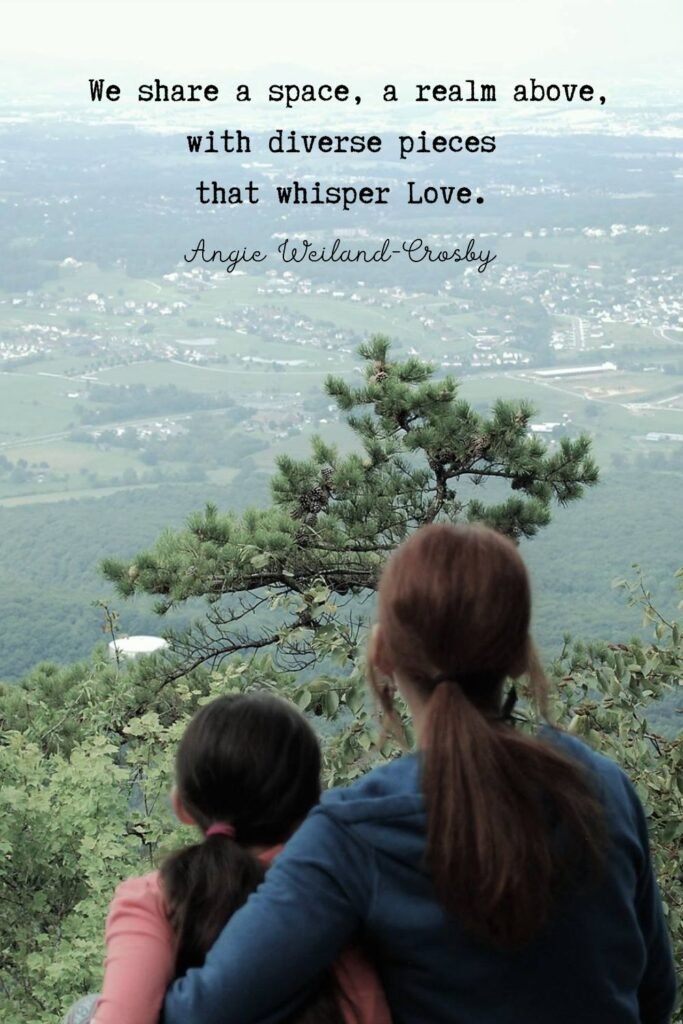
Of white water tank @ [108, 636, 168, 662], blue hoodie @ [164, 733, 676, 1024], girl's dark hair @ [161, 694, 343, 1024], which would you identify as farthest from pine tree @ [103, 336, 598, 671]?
blue hoodie @ [164, 733, 676, 1024]

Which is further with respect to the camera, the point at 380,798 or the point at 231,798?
the point at 231,798

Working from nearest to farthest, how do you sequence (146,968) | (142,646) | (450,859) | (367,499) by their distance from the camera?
(450,859) < (146,968) < (367,499) < (142,646)

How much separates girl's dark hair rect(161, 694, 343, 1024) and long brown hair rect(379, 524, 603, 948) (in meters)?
0.16

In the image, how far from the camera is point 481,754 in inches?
36.8

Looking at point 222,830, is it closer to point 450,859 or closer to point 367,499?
point 450,859

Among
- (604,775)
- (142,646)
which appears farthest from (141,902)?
(142,646)

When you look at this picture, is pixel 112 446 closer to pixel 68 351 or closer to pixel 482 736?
pixel 68 351

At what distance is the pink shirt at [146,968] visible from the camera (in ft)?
3.24

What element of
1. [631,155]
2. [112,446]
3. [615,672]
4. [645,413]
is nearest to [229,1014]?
[615,672]

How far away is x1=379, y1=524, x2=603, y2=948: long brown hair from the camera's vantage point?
93 centimetres

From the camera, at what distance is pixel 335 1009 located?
0.98m

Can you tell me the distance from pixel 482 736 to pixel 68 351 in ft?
159

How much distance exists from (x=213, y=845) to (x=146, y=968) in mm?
111

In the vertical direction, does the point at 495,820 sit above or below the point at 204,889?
above
